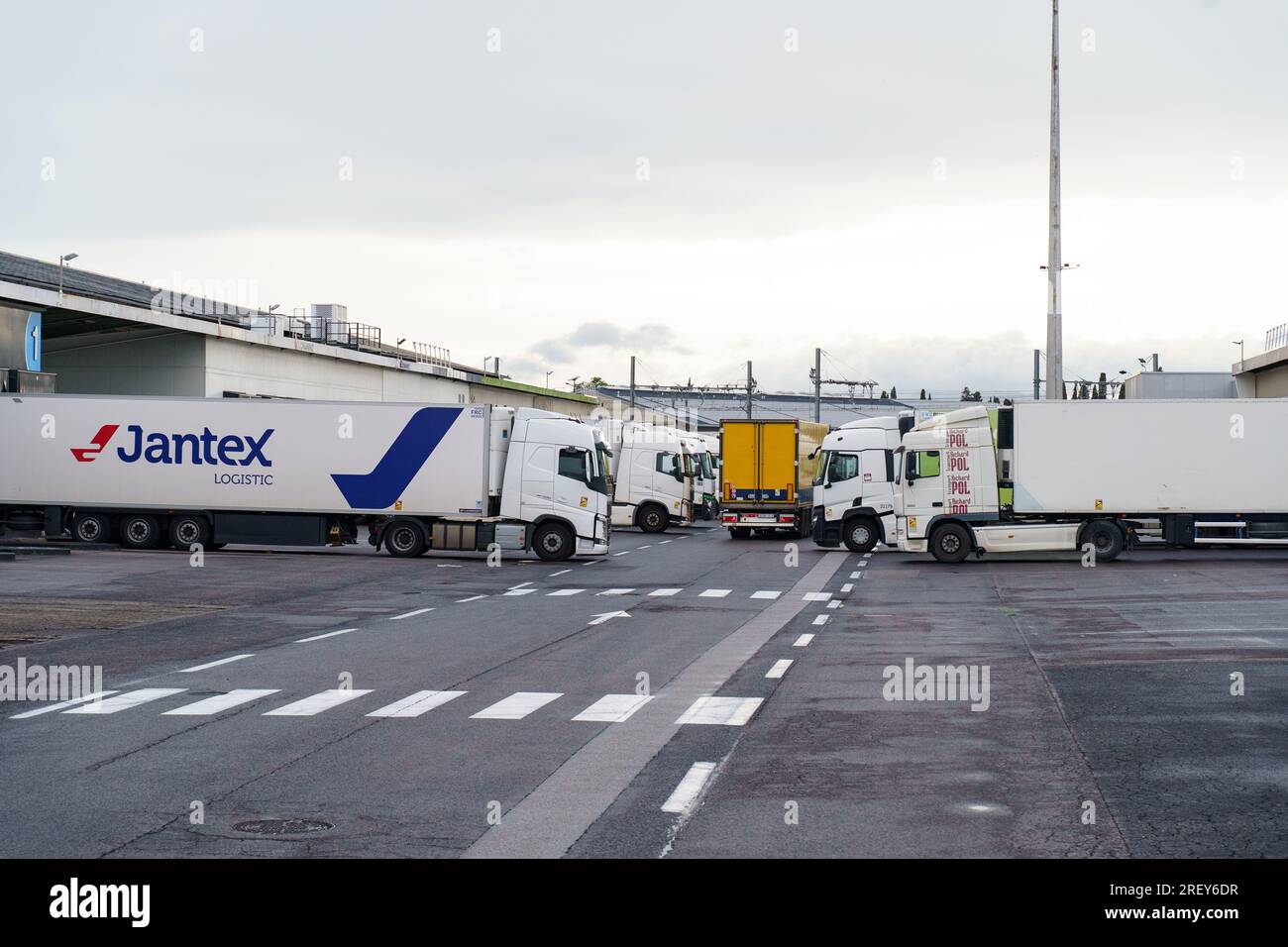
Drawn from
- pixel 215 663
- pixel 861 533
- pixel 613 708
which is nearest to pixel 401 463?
pixel 861 533

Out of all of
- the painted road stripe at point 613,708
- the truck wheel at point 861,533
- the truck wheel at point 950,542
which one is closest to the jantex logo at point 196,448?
the truck wheel at point 861,533

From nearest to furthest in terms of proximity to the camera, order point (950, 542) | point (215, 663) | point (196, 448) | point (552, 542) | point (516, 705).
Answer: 1. point (516, 705)
2. point (215, 663)
3. point (950, 542)
4. point (552, 542)
5. point (196, 448)

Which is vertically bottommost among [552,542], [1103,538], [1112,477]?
[552,542]

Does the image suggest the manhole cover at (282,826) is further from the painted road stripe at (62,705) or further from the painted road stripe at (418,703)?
the painted road stripe at (62,705)

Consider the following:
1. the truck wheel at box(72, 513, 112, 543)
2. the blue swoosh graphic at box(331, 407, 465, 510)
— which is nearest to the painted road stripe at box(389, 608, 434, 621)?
the blue swoosh graphic at box(331, 407, 465, 510)

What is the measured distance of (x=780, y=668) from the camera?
14992 mm

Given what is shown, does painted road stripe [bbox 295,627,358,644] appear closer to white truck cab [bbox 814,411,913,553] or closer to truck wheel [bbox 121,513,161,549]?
truck wheel [bbox 121,513,161,549]

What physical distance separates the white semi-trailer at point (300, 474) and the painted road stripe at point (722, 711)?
2120 cm

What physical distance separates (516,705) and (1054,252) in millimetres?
32682

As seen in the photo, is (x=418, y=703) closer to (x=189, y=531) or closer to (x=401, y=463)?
(x=401, y=463)

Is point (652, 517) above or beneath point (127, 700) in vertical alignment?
above

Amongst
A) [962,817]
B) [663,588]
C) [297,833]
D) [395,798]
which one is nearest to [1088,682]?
[962,817]

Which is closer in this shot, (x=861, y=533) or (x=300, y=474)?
(x=300, y=474)

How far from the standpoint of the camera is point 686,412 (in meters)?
126
